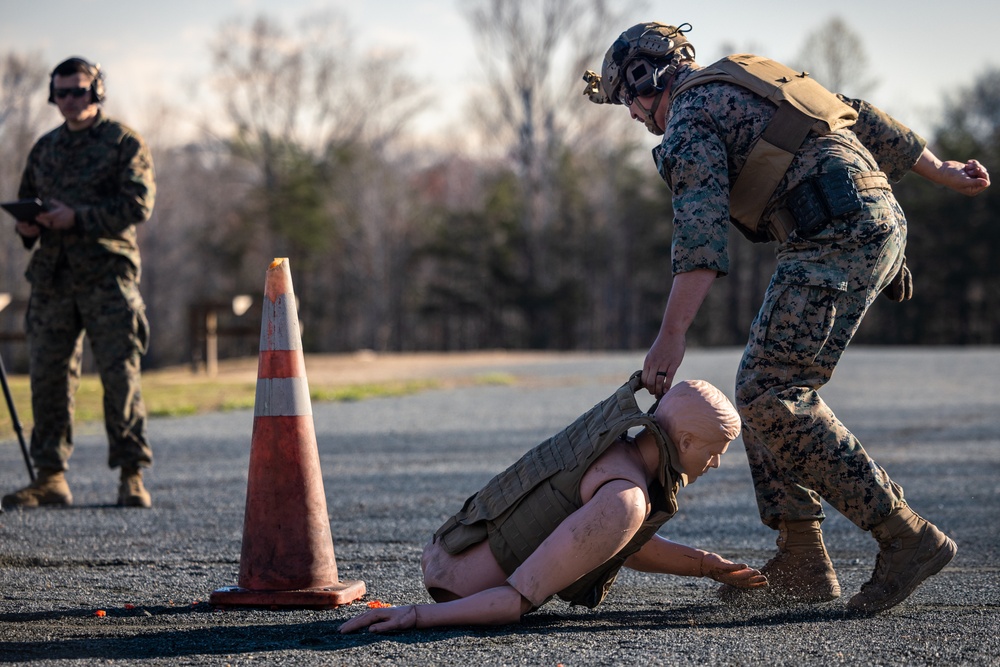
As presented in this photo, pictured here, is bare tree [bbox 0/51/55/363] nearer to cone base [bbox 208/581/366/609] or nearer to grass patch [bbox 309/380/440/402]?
grass patch [bbox 309/380/440/402]

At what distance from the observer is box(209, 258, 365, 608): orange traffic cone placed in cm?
364

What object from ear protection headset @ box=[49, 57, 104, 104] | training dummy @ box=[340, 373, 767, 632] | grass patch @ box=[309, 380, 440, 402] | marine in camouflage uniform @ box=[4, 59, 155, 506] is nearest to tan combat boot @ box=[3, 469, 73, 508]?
marine in camouflage uniform @ box=[4, 59, 155, 506]

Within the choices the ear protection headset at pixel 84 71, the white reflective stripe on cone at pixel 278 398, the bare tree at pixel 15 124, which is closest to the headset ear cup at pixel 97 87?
the ear protection headset at pixel 84 71

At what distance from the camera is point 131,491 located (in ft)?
19.4

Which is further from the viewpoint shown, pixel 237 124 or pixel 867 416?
pixel 237 124

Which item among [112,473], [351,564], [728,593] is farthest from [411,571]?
[112,473]

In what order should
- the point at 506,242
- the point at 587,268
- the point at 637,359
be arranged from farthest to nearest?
1. the point at 587,268
2. the point at 506,242
3. the point at 637,359

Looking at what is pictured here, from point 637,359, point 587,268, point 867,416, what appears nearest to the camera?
point 867,416

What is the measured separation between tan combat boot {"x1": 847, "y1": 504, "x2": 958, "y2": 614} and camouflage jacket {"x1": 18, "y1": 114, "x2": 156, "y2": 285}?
409 centimetres

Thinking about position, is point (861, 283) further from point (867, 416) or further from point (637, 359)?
point (637, 359)

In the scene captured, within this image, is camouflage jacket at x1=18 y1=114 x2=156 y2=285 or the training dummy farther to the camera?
camouflage jacket at x1=18 y1=114 x2=156 y2=285

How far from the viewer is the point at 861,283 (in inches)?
134

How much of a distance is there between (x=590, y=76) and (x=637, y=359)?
19386mm

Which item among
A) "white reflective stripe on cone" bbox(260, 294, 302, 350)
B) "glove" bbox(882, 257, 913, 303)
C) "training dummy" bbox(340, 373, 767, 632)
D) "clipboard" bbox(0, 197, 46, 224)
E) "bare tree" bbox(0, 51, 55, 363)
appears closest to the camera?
"training dummy" bbox(340, 373, 767, 632)
